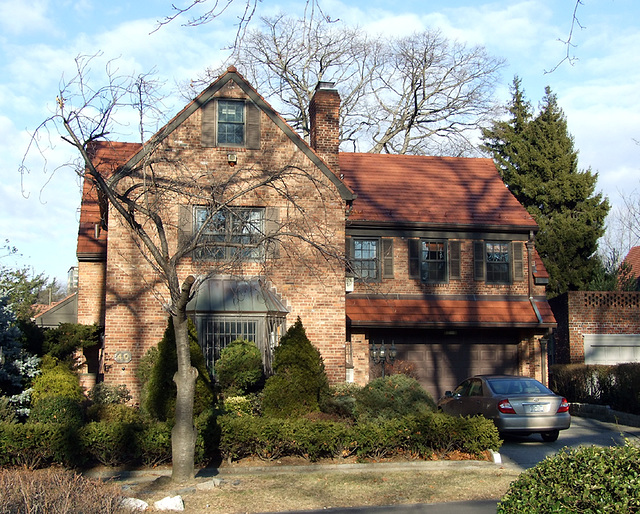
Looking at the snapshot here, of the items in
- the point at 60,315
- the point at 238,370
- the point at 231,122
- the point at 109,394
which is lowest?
the point at 109,394

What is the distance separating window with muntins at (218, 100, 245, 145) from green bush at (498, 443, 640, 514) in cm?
1392

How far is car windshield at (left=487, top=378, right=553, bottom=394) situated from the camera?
1566 cm

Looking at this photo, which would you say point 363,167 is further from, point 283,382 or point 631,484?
point 631,484

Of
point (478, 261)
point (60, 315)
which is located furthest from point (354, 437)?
point (60, 315)

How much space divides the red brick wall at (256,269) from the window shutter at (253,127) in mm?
155

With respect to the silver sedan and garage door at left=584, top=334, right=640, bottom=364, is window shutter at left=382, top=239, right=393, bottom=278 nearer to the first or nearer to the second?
the silver sedan

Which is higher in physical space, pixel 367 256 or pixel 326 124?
pixel 326 124

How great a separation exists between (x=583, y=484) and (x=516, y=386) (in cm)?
1062

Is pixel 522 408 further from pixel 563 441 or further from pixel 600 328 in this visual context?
pixel 600 328

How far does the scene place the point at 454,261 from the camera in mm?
22391

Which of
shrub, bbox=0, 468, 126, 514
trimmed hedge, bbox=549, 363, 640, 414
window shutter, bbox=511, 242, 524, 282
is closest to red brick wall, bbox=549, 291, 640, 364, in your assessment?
trimmed hedge, bbox=549, 363, 640, 414

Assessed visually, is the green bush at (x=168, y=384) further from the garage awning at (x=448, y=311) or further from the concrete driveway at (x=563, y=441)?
the garage awning at (x=448, y=311)

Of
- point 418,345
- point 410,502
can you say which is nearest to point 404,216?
point 418,345

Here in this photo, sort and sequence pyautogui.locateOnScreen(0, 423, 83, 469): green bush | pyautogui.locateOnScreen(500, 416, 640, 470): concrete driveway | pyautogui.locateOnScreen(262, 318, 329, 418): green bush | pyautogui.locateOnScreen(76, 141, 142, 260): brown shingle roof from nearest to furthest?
pyautogui.locateOnScreen(0, 423, 83, 469): green bush → pyautogui.locateOnScreen(500, 416, 640, 470): concrete driveway → pyautogui.locateOnScreen(262, 318, 329, 418): green bush → pyautogui.locateOnScreen(76, 141, 142, 260): brown shingle roof
